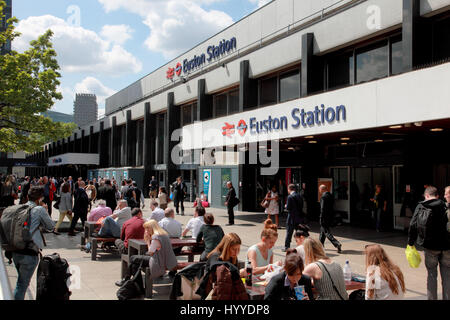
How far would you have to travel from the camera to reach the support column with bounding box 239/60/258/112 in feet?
71.2

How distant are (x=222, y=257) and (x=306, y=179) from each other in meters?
14.1

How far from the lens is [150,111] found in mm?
35812

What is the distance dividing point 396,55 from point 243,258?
928 centimetres

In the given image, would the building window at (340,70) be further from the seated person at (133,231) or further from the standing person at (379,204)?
the seated person at (133,231)

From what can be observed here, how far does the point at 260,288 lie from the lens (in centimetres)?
543

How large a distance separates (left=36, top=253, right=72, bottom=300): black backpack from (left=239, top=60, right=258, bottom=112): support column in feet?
Answer: 56.3

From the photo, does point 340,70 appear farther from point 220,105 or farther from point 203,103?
point 203,103

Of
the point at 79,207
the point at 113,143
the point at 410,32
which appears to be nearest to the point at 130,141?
the point at 113,143

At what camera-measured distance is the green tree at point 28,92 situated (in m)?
19.1

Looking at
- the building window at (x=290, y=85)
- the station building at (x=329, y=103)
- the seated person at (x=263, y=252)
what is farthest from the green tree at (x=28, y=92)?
the seated person at (x=263, y=252)

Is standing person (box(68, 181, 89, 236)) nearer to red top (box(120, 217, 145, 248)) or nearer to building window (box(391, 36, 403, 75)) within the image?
red top (box(120, 217, 145, 248))

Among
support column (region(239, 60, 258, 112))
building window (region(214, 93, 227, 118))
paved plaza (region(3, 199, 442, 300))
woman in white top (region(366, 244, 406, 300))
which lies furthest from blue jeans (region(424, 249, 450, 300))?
building window (region(214, 93, 227, 118))
